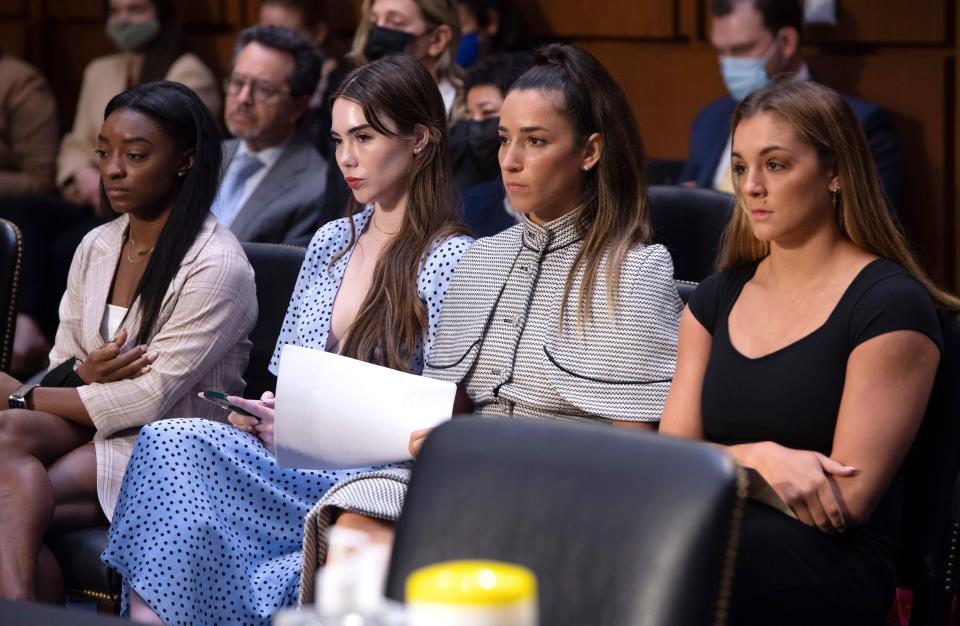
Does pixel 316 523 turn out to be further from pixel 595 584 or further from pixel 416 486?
pixel 595 584

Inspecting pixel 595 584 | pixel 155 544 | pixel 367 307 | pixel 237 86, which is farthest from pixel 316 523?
pixel 237 86

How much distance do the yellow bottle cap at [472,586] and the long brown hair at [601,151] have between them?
160cm

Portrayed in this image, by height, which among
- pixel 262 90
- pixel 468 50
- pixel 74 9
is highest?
pixel 74 9

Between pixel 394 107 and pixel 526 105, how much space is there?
1.25 feet

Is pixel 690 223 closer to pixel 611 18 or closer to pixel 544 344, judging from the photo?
pixel 544 344

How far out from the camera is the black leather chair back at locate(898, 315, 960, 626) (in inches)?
84.7

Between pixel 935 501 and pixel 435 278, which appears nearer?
pixel 935 501

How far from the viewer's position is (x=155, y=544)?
2.47m

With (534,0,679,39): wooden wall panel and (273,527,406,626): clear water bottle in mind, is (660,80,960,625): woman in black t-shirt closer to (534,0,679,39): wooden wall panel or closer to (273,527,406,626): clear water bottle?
(273,527,406,626): clear water bottle

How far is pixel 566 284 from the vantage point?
2.56 meters

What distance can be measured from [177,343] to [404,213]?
53 centimetres

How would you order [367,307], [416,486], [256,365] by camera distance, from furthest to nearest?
[256,365], [367,307], [416,486]

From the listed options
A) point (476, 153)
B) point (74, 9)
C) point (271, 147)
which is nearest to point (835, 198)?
point (476, 153)

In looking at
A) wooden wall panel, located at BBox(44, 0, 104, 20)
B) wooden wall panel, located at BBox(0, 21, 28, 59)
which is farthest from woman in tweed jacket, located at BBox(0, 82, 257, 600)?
wooden wall panel, located at BBox(0, 21, 28, 59)
